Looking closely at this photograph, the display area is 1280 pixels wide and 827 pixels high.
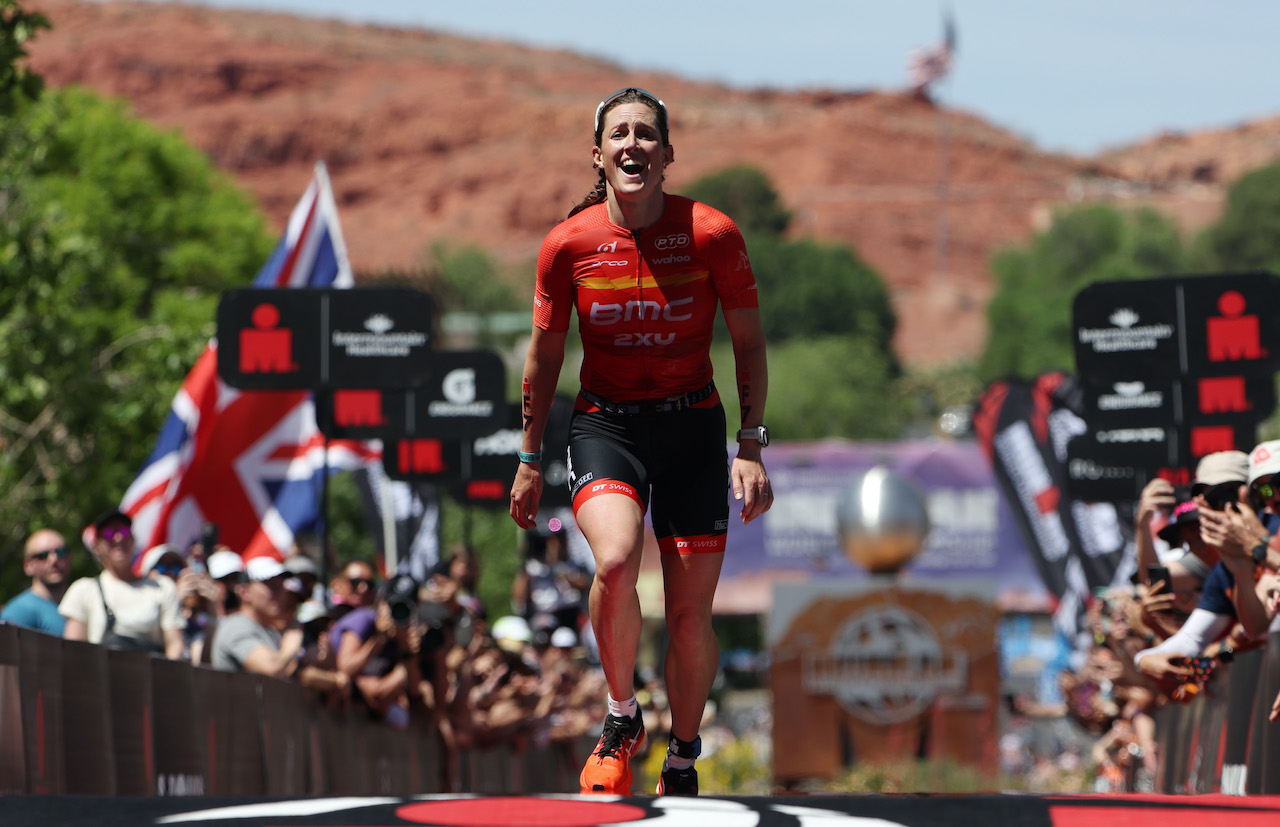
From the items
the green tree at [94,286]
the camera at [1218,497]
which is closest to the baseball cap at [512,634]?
the green tree at [94,286]

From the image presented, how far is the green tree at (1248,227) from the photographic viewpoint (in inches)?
4528

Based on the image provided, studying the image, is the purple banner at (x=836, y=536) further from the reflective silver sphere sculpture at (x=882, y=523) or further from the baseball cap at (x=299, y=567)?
the baseball cap at (x=299, y=567)

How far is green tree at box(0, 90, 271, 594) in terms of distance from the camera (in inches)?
813

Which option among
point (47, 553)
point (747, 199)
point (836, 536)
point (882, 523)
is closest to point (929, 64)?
point (747, 199)

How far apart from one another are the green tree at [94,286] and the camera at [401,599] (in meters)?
7.59

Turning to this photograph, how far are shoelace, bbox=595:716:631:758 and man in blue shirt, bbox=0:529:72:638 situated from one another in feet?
13.4

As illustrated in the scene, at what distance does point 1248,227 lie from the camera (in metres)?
117

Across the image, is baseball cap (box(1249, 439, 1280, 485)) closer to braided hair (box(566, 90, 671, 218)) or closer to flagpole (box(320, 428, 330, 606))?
braided hair (box(566, 90, 671, 218))

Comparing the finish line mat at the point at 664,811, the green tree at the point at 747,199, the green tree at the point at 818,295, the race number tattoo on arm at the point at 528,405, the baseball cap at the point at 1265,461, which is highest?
the green tree at the point at 747,199

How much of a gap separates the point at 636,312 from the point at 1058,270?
4853 inches

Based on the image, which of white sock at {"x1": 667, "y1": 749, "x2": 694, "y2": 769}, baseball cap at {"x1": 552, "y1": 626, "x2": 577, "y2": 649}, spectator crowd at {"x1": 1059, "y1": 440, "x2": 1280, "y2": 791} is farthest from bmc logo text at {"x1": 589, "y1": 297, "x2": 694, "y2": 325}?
baseball cap at {"x1": 552, "y1": 626, "x2": 577, "y2": 649}

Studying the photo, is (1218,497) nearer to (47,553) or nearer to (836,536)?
(47,553)

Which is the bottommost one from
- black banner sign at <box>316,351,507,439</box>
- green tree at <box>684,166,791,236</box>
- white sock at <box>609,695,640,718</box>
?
white sock at <box>609,695,640,718</box>

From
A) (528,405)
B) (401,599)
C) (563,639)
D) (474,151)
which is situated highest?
(474,151)
